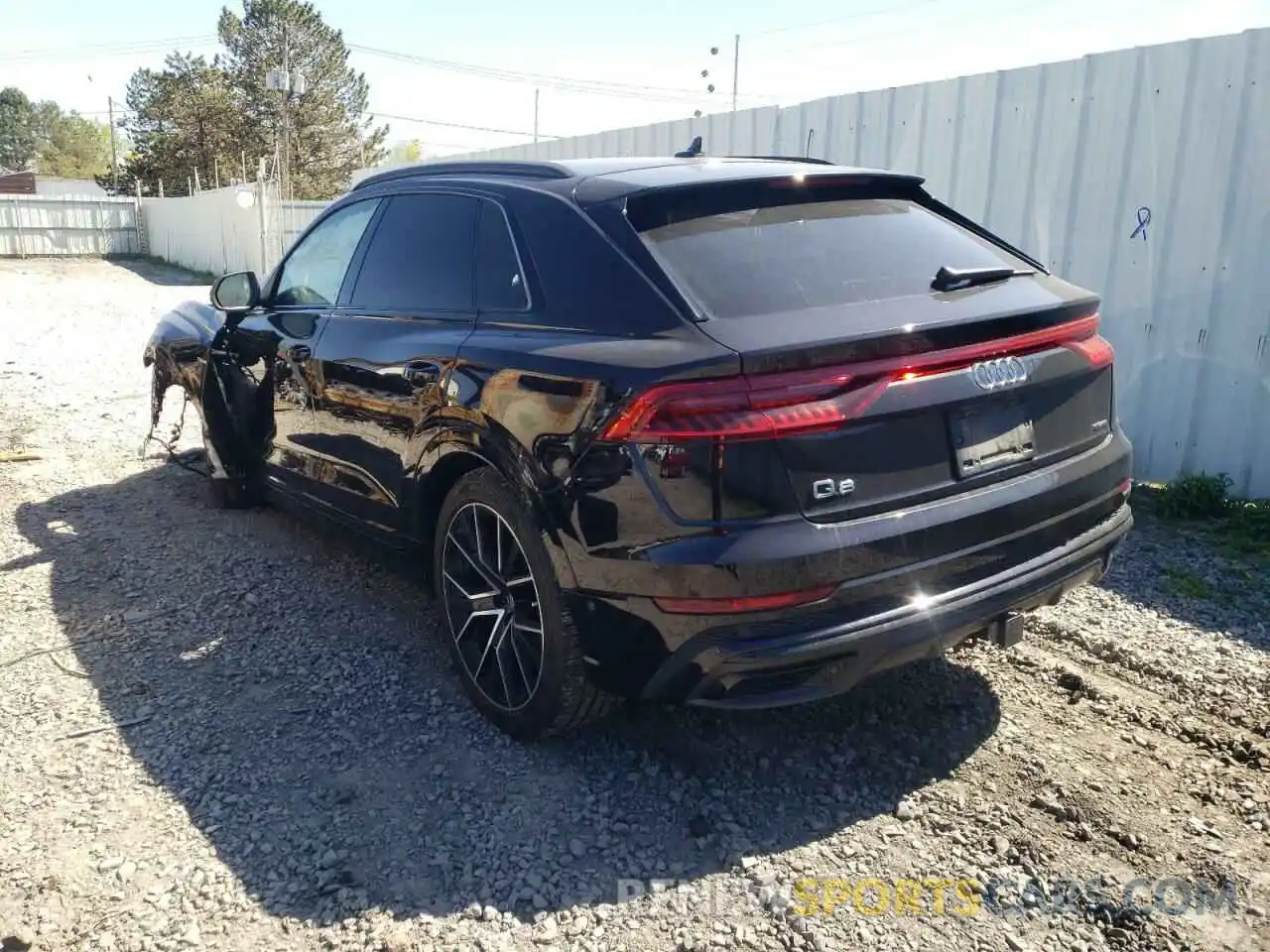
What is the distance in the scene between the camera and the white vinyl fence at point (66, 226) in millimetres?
32875

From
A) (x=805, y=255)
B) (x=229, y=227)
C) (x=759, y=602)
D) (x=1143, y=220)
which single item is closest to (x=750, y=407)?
(x=759, y=602)

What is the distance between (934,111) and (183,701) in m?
5.81

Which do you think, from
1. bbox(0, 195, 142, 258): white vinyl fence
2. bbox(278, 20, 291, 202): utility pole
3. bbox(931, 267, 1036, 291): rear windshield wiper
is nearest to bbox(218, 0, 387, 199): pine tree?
bbox(278, 20, 291, 202): utility pole

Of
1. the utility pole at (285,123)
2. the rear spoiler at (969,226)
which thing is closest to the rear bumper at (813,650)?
the rear spoiler at (969,226)

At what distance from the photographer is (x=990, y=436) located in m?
2.75

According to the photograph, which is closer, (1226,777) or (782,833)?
(782,833)

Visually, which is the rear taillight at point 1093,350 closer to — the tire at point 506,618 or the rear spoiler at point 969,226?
the rear spoiler at point 969,226

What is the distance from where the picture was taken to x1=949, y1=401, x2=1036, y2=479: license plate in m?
2.68

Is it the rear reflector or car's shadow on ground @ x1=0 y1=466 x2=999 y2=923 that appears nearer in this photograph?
the rear reflector

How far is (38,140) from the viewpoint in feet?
335

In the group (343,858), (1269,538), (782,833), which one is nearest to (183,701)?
(343,858)

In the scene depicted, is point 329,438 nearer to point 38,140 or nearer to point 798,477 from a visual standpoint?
point 798,477

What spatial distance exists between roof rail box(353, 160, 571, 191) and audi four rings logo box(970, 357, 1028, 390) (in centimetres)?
148

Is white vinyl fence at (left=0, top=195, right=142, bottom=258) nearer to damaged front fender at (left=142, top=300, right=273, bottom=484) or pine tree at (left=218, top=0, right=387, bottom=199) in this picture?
pine tree at (left=218, top=0, right=387, bottom=199)
